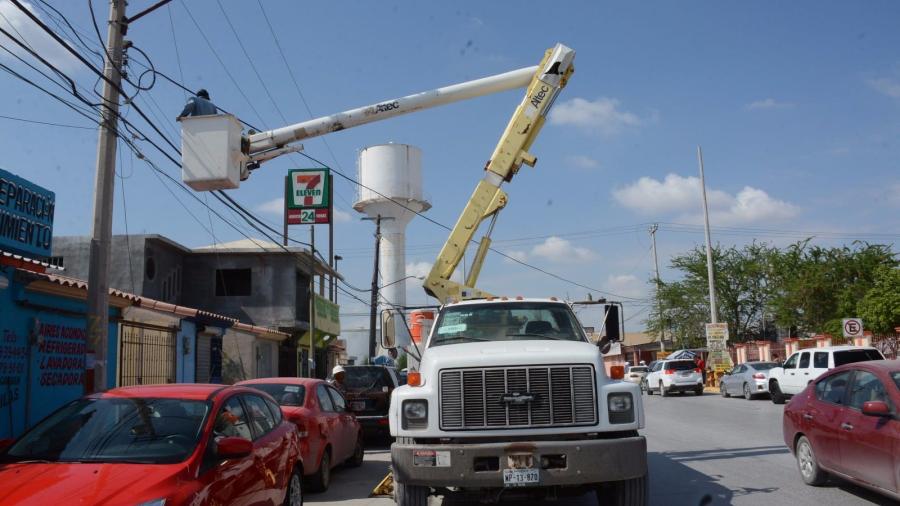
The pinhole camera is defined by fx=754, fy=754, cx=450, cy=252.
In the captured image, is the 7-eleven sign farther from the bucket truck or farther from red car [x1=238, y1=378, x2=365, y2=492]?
the bucket truck

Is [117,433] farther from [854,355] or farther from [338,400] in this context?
[854,355]

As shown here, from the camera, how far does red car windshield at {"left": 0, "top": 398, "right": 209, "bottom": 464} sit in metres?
5.40

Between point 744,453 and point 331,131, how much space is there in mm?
9454

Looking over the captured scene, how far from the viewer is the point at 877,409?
6.80 meters

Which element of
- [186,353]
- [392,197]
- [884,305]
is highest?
[392,197]

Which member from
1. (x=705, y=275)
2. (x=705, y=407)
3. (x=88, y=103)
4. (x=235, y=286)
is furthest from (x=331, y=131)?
(x=705, y=275)

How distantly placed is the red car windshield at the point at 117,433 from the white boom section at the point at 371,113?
8872 millimetres

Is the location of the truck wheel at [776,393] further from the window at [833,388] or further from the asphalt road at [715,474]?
the window at [833,388]

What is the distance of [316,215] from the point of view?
89.2 ft

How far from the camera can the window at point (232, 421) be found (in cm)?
598

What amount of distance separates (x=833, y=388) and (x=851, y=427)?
887 millimetres

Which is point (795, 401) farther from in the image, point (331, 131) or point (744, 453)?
point (331, 131)

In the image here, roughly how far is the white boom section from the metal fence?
15.5ft

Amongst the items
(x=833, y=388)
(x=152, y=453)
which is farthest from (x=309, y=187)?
(x=152, y=453)
